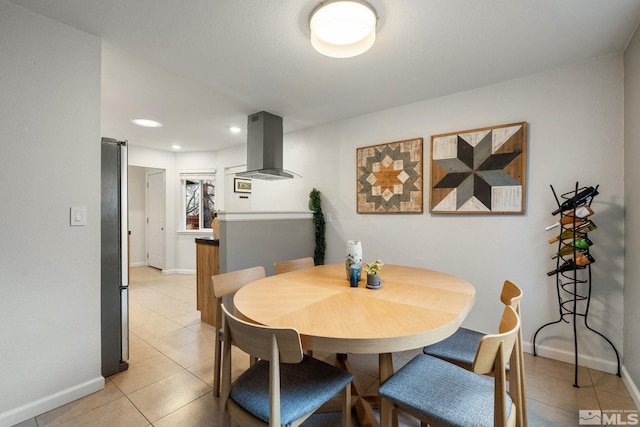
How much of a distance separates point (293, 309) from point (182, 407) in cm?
114

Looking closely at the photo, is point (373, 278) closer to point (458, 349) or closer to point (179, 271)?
point (458, 349)

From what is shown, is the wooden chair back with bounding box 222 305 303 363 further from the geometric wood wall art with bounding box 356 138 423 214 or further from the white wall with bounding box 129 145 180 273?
the white wall with bounding box 129 145 180 273

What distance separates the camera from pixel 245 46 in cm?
208

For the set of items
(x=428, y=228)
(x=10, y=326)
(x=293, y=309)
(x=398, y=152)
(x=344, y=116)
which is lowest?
(x=10, y=326)

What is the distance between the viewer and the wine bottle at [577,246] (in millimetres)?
2055

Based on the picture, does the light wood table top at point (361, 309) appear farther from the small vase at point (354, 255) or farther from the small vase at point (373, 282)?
the small vase at point (354, 255)

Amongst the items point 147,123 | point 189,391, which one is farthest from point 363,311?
point 147,123

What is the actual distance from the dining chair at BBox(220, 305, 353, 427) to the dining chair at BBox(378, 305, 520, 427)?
10.3 inches

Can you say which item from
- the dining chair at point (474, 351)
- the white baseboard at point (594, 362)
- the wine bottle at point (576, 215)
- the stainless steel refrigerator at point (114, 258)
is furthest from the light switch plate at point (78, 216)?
the white baseboard at point (594, 362)

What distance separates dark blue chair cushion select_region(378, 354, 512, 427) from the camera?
1031mm

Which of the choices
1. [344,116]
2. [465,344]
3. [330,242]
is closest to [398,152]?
[344,116]

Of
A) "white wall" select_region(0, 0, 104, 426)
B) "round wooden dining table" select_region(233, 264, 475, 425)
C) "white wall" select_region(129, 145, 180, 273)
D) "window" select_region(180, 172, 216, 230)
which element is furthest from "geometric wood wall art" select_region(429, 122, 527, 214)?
"white wall" select_region(129, 145, 180, 273)

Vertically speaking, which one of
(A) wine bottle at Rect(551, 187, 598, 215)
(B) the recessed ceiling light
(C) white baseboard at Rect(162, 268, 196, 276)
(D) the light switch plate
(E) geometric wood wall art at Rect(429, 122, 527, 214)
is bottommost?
(C) white baseboard at Rect(162, 268, 196, 276)

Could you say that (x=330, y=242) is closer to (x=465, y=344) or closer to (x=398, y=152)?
(x=398, y=152)
